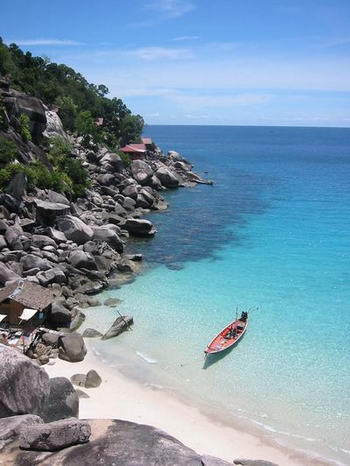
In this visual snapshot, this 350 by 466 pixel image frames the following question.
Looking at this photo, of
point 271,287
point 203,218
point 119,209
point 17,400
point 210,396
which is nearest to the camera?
point 17,400

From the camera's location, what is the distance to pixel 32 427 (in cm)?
1052

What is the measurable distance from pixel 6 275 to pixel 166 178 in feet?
135

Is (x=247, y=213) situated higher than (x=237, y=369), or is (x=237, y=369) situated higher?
(x=247, y=213)

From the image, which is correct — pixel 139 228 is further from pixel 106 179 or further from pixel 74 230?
pixel 106 179

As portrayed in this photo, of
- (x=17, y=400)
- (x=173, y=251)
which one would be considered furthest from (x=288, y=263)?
(x=17, y=400)

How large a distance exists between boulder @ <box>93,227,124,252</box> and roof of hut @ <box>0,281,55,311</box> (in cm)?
1073

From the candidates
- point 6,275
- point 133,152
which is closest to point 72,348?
point 6,275

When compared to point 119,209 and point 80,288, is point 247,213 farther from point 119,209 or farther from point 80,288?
point 80,288

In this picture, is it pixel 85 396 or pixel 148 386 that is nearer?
pixel 85 396

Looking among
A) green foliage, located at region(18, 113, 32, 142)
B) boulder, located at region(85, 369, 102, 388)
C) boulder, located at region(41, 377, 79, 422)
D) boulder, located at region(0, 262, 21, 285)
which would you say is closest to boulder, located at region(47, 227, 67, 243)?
boulder, located at region(0, 262, 21, 285)

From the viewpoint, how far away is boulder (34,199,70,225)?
33.1m

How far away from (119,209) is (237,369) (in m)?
26.7

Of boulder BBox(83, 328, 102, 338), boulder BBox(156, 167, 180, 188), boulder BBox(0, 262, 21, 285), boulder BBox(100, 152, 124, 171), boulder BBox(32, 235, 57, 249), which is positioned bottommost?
boulder BBox(83, 328, 102, 338)

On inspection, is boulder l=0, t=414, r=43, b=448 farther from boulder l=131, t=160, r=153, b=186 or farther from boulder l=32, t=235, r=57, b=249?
boulder l=131, t=160, r=153, b=186
